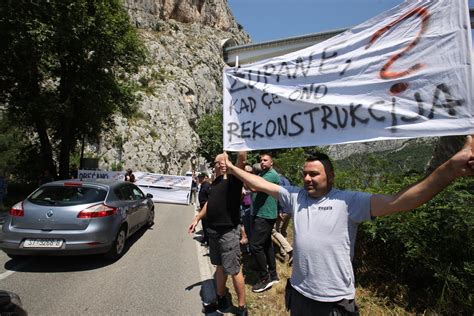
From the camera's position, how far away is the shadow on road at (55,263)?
5586mm

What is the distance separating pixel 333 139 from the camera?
2365 millimetres

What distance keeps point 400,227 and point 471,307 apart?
43.9 inches

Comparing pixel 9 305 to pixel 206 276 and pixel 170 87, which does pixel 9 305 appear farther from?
pixel 170 87

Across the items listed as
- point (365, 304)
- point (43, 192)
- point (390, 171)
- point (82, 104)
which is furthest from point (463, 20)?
point (82, 104)

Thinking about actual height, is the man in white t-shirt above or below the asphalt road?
above

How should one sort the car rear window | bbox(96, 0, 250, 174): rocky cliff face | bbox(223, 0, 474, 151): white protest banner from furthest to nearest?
bbox(96, 0, 250, 174): rocky cliff face → the car rear window → bbox(223, 0, 474, 151): white protest banner

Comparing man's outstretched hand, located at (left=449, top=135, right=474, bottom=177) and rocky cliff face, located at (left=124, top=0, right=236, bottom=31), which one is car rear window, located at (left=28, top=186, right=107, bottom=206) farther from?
rocky cliff face, located at (left=124, top=0, right=236, bottom=31)

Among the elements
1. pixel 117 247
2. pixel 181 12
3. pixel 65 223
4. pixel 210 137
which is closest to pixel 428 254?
pixel 117 247

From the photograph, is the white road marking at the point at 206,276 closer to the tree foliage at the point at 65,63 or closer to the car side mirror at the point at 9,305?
the car side mirror at the point at 9,305

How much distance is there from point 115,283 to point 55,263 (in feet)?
5.31

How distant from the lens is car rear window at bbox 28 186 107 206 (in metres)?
5.85

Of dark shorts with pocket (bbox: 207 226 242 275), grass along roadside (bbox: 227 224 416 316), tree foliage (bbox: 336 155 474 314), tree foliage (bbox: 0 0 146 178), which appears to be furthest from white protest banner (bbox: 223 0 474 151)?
tree foliage (bbox: 0 0 146 178)

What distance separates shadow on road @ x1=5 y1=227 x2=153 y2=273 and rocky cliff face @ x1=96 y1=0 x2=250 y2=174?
25.6 m

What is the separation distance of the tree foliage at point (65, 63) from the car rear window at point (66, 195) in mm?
10531
